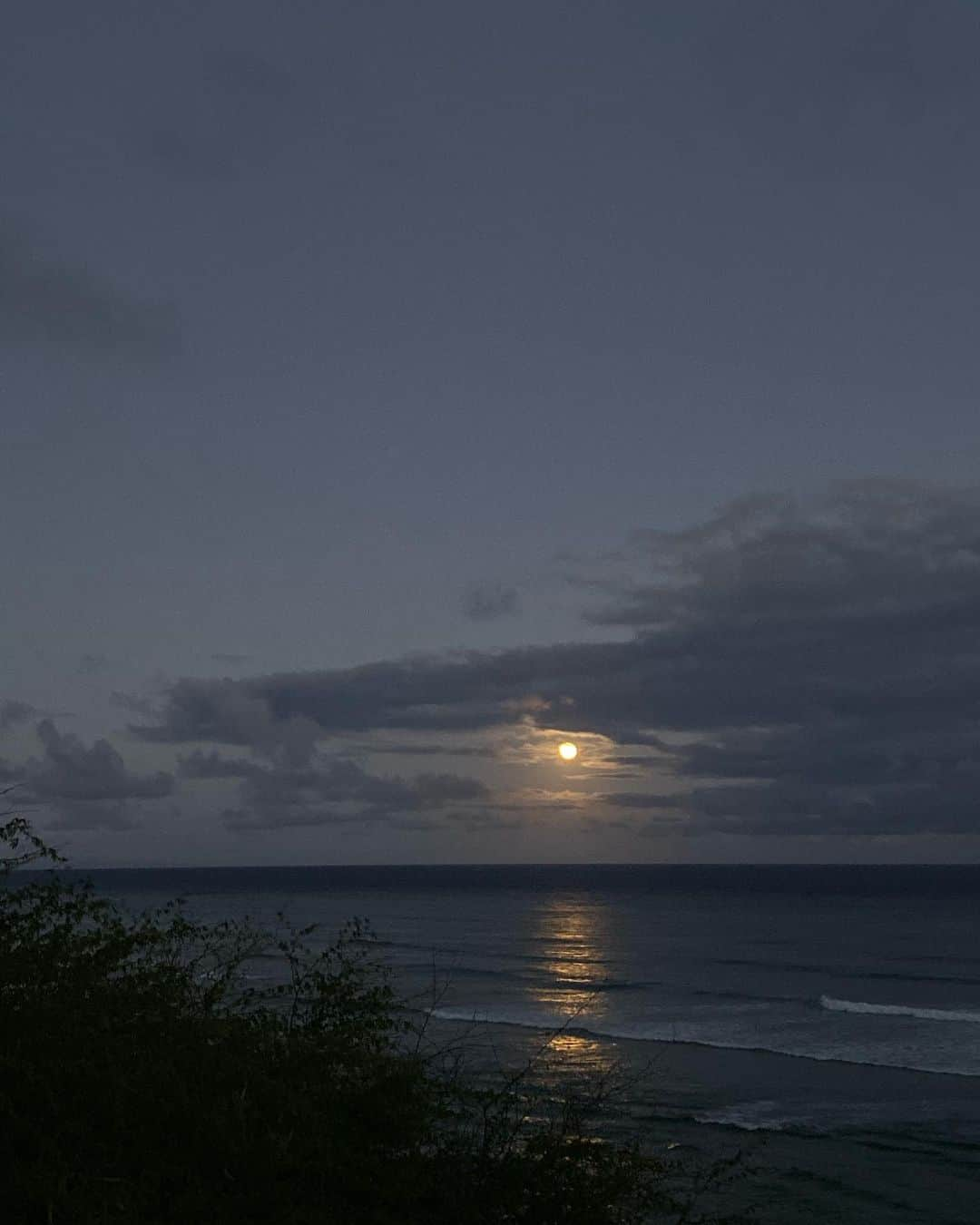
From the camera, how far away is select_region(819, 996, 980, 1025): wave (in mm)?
48469

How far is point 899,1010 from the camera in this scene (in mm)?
50750

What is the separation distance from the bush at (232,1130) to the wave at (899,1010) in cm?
4008

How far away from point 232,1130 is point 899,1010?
151 feet

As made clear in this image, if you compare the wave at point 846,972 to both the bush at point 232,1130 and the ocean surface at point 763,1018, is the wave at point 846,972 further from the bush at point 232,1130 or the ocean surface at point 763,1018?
the bush at point 232,1130

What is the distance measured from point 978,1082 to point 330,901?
126546 mm

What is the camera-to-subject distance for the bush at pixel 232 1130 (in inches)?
400

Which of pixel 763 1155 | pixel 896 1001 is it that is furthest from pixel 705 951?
pixel 763 1155

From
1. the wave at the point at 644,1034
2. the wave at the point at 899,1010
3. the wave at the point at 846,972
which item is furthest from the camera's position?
the wave at the point at 846,972

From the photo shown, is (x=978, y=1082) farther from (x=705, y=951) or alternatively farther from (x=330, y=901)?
(x=330, y=901)

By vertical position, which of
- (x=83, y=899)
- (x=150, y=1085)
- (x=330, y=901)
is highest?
(x=83, y=899)

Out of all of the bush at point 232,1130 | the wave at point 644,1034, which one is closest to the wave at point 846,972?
the wave at point 644,1034

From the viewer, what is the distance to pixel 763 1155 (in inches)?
1024

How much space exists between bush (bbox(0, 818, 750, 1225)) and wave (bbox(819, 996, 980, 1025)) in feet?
132

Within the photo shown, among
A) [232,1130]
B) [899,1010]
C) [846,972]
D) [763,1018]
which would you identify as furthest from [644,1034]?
[232,1130]
